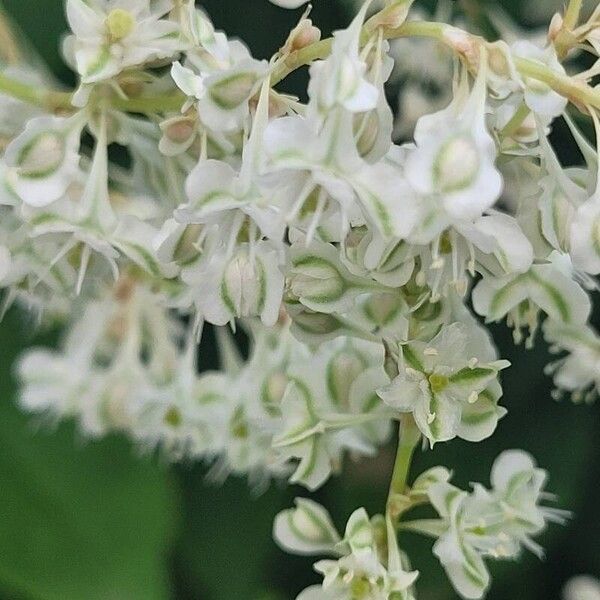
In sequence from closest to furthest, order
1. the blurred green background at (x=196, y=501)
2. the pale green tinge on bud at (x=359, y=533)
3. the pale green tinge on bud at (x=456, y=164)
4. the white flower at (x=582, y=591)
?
the pale green tinge on bud at (x=456, y=164) → the pale green tinge on bud at (x=359, y=533) → the white flower at (x=582, y=591) → the blurred green background at (x=196, y=501)

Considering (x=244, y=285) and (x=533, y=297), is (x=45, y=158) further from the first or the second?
(x=533, y=297)

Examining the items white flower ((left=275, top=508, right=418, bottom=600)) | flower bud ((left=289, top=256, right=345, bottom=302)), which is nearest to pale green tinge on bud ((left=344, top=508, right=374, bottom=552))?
white flower ((left=275, top=508, right=418, bottom=600))

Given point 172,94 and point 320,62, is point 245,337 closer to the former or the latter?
point 172,94

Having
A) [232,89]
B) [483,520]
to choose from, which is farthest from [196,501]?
[232,89]

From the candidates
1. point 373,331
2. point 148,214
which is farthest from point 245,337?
point 373,331

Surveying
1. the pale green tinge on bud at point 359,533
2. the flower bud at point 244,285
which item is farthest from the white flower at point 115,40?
the pale green tinge on bud at point 359,533

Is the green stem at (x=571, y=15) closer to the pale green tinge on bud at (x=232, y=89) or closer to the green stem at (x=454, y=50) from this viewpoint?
the green stem at (x=454, y=50)

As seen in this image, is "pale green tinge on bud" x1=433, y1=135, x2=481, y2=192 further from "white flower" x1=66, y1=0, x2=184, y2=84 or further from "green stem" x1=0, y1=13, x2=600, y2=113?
"white flower" x1=66, y1=0, x2=184, y2=84
